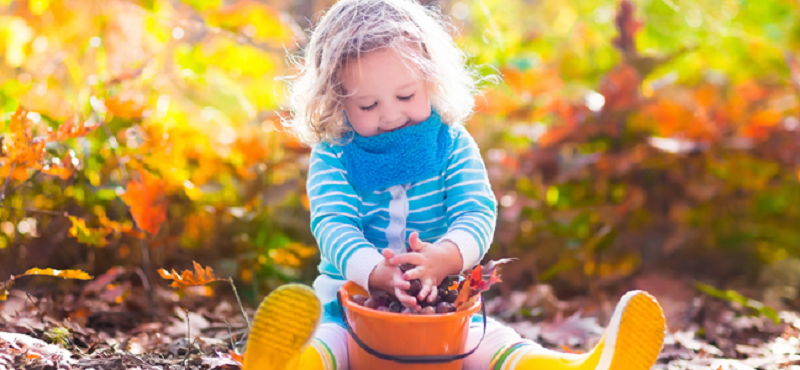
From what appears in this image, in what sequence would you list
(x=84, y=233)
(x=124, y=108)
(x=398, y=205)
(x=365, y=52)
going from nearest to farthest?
1. (x=365, y=52)
2. (x=398, y=205)
3. (x=84, y=233)
4. (x=124, y=108)

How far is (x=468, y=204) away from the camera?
175 centimetres

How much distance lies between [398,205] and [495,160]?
4.28 ft

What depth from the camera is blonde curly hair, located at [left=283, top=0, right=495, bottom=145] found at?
Answer: 169cm

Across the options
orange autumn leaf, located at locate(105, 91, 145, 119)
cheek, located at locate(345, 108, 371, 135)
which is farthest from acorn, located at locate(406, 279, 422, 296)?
orange autumn leaf, located at locate(105, 91, 145, 119)

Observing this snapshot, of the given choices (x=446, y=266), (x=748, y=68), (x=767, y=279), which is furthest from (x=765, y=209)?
(x=446, y=266)

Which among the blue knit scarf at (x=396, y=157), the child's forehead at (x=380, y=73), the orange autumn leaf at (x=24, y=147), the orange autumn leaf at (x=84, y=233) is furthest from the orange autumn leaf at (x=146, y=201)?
the child's forehead at (x=380, y=73)

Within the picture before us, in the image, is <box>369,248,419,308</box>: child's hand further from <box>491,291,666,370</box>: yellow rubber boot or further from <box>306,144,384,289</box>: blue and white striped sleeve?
<box>491,291,666,370</box>: yellow rubber boot

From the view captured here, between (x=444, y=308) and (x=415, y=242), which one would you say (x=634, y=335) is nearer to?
(x=444, y=308)

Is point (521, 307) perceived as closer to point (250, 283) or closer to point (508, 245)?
point (508, 245)

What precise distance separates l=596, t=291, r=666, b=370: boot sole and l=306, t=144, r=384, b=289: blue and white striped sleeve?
1.80ft

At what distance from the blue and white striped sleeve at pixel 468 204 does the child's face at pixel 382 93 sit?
0.55 feet

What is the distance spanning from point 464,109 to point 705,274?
176 cm

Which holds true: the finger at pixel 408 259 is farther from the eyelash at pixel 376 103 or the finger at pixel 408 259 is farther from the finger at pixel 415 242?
the eyelash at pixel 376 103

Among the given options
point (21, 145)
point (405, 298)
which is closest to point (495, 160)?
point (405, 298)
